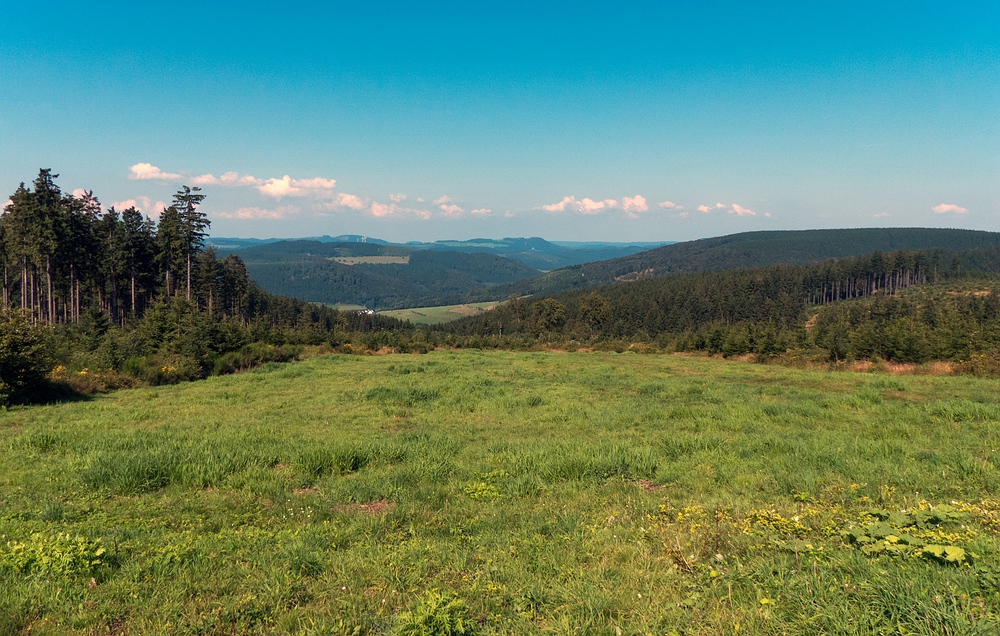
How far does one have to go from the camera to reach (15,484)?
798 centimetres

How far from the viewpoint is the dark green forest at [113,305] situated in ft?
64.6

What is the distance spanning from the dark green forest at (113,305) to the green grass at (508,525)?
7.98 metres

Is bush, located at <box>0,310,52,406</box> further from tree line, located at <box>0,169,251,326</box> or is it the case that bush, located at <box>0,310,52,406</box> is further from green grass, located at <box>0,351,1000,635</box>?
tree line, located at <box>0,169,251,326</box>

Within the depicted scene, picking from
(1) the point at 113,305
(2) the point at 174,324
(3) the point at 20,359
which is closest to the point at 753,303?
(2) the point at 174,324

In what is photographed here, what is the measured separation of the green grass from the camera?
4223 mm

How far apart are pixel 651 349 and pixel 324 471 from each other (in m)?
50.5

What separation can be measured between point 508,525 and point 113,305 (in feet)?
204

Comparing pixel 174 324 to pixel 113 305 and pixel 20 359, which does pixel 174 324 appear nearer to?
pixel 20 359

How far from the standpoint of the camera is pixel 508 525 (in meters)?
6.64

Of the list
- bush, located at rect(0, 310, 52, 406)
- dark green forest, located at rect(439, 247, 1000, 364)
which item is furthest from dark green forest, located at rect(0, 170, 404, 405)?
dark green forest, located at rect(439, 247, 1000, 364)

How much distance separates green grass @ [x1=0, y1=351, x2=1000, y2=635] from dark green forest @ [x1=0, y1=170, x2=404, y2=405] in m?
7.98

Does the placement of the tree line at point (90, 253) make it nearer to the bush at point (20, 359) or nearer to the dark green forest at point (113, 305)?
the dark green forest at point (113, 305)

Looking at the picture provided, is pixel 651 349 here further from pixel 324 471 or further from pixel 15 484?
pixel 15 484

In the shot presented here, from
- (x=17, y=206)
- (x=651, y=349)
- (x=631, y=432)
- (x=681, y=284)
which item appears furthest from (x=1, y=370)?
(x=681, y=284)
